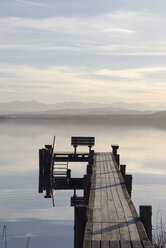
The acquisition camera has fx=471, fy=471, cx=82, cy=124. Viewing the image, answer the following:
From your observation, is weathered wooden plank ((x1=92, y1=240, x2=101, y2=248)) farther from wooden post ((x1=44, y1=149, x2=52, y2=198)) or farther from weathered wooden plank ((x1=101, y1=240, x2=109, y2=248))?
wooden post ((x1=44, y1=149, x2=52, y2=198))

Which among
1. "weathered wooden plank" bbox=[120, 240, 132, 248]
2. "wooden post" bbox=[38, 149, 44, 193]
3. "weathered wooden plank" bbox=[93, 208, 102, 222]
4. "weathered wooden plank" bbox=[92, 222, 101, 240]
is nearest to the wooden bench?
"wooden post" bbox=[38, 149, 44, 193]

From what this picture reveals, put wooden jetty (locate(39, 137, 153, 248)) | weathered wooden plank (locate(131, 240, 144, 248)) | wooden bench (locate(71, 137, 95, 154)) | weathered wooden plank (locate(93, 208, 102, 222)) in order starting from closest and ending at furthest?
weathered wooden plank (locate(131, 240, 144, 248)) → wooden jetty (locate(39, 137, 153, 248)) → weathered wooden plank (locate(93, 208, 102, 222)) → wooden bench (locate(71, 137, 95, 154))

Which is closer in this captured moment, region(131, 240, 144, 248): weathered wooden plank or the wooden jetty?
region(131, 240, 144, 248): weathered wooden plank

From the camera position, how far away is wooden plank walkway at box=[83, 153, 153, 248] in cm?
985

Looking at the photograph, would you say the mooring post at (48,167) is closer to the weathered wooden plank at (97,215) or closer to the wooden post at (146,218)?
the weathered wooden plank at (97,215)

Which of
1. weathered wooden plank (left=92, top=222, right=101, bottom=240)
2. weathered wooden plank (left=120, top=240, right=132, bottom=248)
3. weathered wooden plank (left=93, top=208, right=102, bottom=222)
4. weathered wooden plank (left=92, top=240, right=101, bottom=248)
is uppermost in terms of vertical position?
weathered wooden plank (left=93, top=208, right=102, bottom=222)

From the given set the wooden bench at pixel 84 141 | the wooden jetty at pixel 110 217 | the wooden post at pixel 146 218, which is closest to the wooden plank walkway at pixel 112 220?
the wooden jetty at pixel 110 217

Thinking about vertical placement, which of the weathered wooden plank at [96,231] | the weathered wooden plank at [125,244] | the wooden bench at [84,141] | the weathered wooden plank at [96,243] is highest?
the wooden bench at [84,141]

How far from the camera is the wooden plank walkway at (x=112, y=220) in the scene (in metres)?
9.85

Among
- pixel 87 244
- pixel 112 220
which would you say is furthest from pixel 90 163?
pixel 87 244

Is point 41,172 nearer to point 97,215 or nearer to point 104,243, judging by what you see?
point 97,215

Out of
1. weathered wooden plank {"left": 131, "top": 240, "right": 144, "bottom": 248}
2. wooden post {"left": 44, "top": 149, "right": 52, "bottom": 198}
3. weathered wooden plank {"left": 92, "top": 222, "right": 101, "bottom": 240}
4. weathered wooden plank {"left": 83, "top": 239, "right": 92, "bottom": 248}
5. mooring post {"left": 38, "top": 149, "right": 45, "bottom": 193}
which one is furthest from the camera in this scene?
mooring post {"left": 38, "top": 149, "right": 45, "bottom": 193}

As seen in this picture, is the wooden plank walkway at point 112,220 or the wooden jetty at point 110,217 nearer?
the wooden plank walkway at point 112,220

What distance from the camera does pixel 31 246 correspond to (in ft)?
88.9
